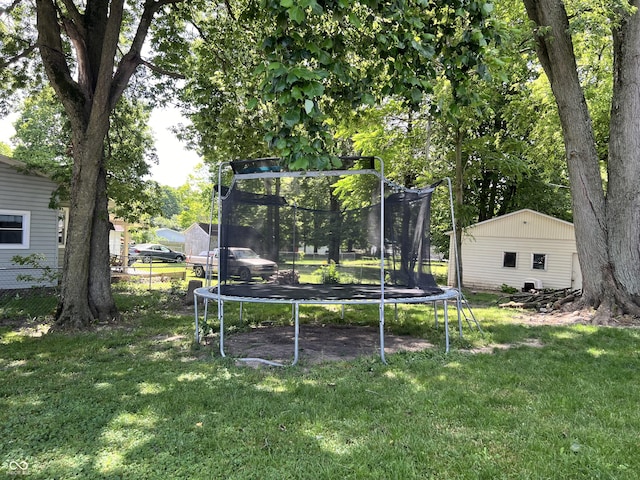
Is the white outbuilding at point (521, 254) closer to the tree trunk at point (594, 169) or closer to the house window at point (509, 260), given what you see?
the house window at point (509, 260)

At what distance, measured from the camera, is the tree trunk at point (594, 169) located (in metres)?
8.83

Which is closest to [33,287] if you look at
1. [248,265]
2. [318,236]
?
[248,265]

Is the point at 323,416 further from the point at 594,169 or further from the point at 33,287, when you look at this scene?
the point at 33,287

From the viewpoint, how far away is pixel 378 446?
3080 millimetres

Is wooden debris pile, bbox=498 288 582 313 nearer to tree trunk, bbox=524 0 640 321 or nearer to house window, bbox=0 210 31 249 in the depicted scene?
tree trunk, bbox=524 0 640 321

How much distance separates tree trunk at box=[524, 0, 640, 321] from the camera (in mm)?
8828

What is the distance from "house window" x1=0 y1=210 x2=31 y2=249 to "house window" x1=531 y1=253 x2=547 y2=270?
16748 millimetres

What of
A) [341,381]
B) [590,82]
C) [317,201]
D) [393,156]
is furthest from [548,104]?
[341,381]

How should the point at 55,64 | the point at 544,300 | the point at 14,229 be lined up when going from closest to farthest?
the point at 55,64
the point at 544,300
the point at 14,229

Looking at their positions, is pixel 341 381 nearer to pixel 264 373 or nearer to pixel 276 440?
pixel 264 373

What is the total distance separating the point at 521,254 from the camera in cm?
1727

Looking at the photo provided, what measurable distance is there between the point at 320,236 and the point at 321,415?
4.18 meters

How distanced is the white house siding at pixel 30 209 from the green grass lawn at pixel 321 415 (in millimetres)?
7403

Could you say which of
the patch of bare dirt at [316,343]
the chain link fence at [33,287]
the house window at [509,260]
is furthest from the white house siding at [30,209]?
the house window at [509,260]
